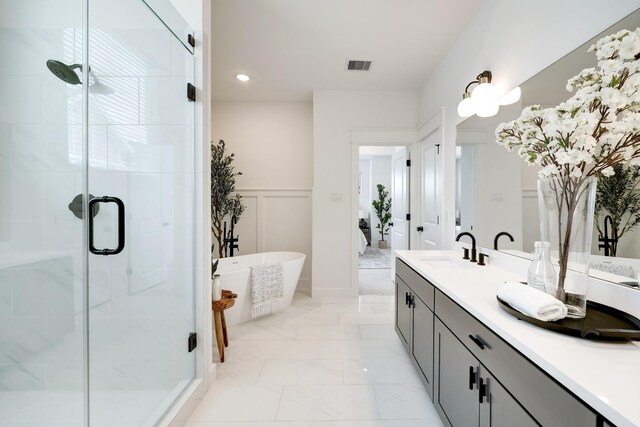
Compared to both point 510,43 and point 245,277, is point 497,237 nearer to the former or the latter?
point 510,43

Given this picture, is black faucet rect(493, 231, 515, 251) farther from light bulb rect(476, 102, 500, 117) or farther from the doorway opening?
the doorway opening

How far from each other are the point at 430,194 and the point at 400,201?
1001mm

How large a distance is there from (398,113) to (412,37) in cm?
119

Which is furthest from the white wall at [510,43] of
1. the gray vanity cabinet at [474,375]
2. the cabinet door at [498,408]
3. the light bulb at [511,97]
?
the cabinet door at [498,408]

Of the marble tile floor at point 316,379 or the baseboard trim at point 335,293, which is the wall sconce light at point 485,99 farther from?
the baseboard trim at point 335,293

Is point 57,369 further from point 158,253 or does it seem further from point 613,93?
point 613,93

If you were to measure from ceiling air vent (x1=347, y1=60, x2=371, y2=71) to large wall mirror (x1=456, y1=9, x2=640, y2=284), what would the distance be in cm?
122

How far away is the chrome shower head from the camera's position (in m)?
1.33

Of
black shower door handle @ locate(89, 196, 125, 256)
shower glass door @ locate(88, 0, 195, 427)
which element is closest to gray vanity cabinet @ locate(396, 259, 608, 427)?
shower glass door @ locate(88, 0, 195, 427)

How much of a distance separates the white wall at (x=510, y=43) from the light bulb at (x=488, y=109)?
0.38 feet

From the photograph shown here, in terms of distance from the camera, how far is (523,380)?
0.88m

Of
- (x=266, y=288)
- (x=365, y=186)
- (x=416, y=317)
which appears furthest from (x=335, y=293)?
(x=365, y=186)

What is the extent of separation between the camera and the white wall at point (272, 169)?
4.18m

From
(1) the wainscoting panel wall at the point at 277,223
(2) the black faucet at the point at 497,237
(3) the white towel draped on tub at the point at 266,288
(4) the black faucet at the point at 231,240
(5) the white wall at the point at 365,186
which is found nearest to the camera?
(2) the black faucet at the point at 497,237
